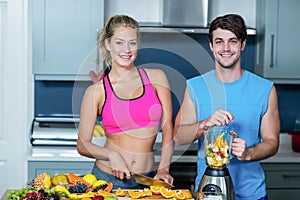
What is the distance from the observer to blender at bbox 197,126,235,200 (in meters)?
1.99

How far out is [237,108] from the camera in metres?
2.34

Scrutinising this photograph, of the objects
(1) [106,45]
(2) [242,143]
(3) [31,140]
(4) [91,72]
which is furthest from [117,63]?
(3) [31,140]

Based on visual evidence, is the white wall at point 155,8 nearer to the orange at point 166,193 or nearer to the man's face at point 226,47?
the man's face at point 226,47

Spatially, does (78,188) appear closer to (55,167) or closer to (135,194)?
(135,194)

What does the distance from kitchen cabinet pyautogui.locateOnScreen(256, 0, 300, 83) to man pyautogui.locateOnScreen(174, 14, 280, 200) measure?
1295mm

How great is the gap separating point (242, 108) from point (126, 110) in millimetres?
512

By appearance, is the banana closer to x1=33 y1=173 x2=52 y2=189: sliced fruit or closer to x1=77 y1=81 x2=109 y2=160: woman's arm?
x1=77 y1=81 x2=109 y2=160: woman's arm

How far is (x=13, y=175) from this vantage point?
11.9 feet

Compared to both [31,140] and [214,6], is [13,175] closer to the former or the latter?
[31,140]

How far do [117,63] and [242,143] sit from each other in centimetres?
71

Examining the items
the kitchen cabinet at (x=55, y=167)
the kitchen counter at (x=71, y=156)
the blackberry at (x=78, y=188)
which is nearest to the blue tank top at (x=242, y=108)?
the blackberry at (x=78, y=188)

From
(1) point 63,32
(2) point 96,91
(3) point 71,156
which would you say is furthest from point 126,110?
(1) point 63,32

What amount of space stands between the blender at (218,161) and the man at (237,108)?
9.6 inches

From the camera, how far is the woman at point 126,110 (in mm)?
2449
